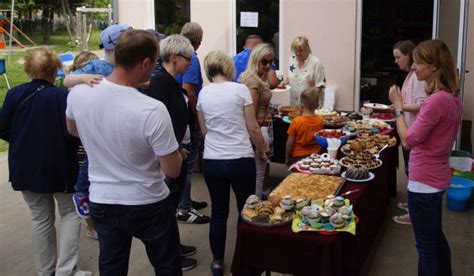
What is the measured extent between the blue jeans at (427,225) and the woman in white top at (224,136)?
1.08 meters

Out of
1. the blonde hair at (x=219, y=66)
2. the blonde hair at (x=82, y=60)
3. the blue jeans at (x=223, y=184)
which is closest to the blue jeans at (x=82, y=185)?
the blue jeans at (x=223, y=184)

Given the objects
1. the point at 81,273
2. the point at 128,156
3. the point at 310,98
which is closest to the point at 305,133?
the point at 310,98

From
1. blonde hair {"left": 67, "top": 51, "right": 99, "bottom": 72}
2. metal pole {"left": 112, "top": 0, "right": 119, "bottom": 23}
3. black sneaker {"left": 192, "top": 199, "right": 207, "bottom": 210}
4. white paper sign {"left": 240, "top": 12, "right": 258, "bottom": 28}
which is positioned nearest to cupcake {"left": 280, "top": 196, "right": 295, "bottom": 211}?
blonde hair {"left": 67, "top": 51, "right": 99, "bottom": 72}

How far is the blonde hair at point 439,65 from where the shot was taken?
2.88m

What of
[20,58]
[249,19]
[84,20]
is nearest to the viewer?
[249,19]

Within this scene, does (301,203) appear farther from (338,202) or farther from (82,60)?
(82,60)

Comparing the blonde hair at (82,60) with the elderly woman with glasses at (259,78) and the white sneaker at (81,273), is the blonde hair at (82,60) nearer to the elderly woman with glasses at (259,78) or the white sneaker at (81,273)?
the elderly woman with glasses at (259,78)

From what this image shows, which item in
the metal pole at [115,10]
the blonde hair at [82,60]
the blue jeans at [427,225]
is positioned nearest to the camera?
the blue jeans at [427,225]

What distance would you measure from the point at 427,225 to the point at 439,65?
2.96 feet

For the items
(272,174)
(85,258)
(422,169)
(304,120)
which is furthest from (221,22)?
(422,169)

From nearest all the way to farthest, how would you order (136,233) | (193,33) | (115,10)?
1. (136,233)
2. (193,33)
3. (115,10)

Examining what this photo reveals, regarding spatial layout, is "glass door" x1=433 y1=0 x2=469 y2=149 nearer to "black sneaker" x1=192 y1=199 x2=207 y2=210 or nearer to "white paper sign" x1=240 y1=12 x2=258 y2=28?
"white paper sign" x1=240 y1=12 x2=258 y2=28

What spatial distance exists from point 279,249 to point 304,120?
1763 millimetres

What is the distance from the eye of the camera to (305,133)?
4.41m
